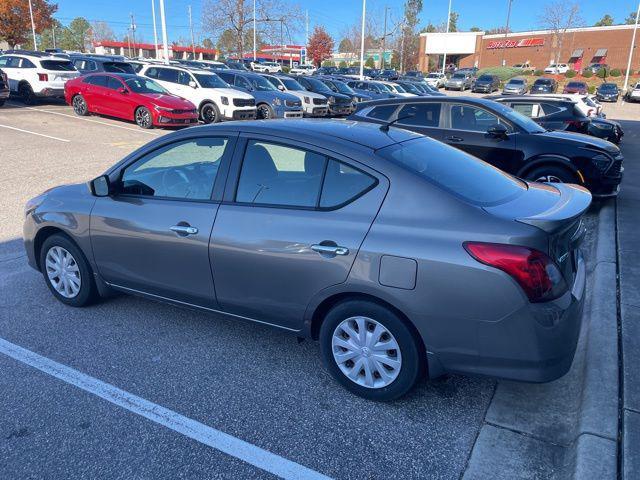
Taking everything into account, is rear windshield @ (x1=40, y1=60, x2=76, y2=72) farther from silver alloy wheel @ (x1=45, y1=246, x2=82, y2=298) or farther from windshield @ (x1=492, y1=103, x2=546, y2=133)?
silver alloy wheel @ (x1=45, y1=246, x2=82, y2=298)

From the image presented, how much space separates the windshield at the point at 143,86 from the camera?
16.1 metres

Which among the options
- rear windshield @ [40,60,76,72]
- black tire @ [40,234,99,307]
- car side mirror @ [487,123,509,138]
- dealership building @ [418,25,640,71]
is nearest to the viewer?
black tire @ [40,234,99,307]

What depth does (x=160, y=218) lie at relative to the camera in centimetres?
370

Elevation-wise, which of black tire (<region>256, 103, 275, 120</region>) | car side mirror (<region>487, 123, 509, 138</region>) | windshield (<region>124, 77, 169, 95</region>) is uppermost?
windshield (<region>124, 77, 169, 95</region>)

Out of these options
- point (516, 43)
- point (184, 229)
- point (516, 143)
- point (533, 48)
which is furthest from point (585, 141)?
point (516, 43)

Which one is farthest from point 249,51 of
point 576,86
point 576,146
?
point 576,146

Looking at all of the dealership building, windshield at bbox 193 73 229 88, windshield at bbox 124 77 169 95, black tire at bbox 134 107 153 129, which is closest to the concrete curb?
black tire at bbox 134 107 153 129

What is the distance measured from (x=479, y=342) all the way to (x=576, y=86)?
128 feet

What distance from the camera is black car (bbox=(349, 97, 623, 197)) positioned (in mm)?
7410

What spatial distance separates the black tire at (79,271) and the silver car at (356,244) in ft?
0.37

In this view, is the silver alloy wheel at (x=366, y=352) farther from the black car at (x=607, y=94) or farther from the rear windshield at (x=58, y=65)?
the black car at (x=607, y=94)

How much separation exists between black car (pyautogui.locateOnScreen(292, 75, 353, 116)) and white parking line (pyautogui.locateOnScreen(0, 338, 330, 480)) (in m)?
18.7

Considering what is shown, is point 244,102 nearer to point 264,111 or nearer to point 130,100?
point 264,111

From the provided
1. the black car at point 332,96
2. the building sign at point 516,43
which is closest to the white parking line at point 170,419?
the black car at point 332,96
